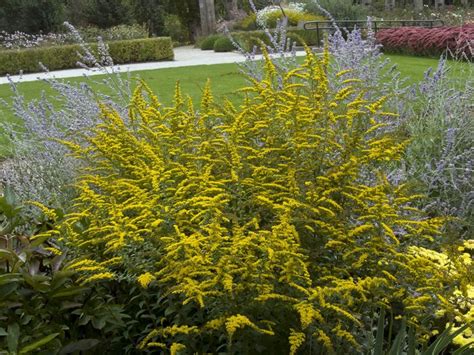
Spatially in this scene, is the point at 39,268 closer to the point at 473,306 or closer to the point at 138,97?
the point at 138,97

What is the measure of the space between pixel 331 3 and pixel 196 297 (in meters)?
20.7

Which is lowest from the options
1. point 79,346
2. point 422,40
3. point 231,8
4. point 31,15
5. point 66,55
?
point 79,346

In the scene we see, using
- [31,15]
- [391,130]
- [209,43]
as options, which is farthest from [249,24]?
[391,130]

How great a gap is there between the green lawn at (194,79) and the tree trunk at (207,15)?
8718 millimetres

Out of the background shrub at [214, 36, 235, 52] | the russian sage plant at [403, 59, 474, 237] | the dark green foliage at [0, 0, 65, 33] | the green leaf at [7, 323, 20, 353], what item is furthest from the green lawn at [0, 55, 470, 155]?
the dark green foliage at [0, 0, 65, 33]

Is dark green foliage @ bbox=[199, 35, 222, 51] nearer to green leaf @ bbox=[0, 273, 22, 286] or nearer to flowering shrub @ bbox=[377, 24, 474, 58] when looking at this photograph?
flowering shrub @ bbox=[377, 24, 474, 58]

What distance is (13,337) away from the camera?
2105mm

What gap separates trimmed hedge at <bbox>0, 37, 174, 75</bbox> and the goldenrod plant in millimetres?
15526

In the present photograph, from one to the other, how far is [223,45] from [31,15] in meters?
12.3

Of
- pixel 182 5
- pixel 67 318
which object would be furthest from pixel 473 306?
pixel 182 5

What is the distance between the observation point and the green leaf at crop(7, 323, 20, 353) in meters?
2.08

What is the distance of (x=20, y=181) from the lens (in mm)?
3881

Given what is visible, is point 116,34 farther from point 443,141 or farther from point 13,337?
point 13,337

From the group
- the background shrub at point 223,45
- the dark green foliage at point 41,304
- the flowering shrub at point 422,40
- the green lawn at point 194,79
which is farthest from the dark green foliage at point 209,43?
the dark green foliage at point 41,304
